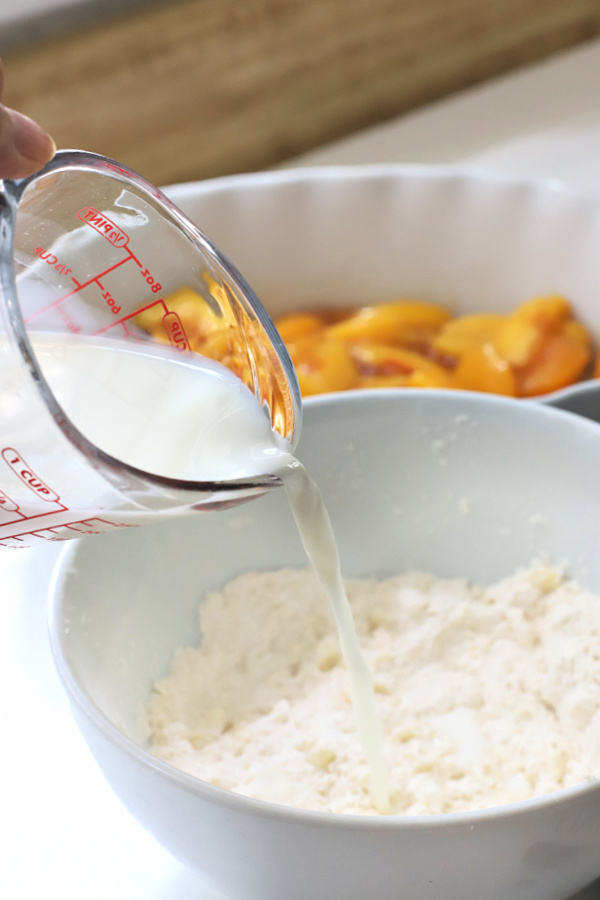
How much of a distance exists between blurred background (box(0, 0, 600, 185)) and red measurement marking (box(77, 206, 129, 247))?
785 mm

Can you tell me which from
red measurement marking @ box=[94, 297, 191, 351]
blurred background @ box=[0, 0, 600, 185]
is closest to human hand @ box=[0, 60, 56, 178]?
red measurement marking @ box=[94, 297, 191, 351]

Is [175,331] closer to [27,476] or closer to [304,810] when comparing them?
[27,476]

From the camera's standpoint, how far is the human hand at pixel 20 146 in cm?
46

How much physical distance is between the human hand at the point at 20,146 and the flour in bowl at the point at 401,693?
0.37 m

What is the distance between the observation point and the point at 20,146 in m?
0.47

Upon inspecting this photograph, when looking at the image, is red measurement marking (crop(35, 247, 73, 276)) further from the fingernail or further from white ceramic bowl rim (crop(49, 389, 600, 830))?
white ceramic bowl rim (crop(49, 389, 600, 830))

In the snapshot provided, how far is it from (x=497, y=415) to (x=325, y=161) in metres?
0.83

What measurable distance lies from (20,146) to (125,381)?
13 cm

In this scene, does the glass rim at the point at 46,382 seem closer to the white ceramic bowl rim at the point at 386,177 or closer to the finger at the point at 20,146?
the finger at the point at 20,146

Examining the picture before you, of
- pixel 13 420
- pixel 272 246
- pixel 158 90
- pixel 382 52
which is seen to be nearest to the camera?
pixel 13 420

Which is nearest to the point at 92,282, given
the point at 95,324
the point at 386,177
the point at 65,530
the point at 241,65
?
the point at 95,324

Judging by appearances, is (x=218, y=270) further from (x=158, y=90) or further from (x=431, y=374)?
(x=158, y=90)

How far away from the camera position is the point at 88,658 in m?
0.60

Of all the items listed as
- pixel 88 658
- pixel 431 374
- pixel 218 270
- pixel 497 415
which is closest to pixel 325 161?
pixel 431 374
